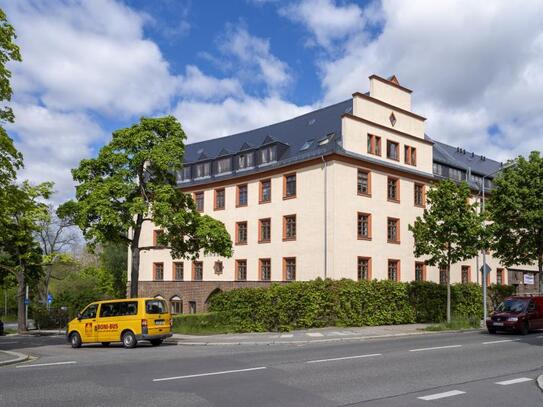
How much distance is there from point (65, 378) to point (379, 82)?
29879 mm

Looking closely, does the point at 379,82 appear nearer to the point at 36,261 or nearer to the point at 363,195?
the point at 363,195

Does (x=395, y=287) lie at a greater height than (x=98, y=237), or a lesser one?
lesser

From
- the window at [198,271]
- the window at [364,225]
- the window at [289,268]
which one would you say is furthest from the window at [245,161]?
the window at [364,225]

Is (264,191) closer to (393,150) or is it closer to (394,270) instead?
(393,150)

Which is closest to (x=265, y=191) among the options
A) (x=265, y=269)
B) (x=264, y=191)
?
(x=264, y=191)

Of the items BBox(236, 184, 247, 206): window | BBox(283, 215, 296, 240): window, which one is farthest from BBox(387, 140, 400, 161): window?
BBox(236, 184, 247, 206): window

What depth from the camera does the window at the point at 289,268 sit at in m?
35.8

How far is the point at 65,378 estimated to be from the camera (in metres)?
11.6

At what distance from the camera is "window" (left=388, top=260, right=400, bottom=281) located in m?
36.7

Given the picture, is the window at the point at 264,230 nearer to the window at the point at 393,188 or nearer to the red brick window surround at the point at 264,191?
the red brick window surround at the point at 264,191

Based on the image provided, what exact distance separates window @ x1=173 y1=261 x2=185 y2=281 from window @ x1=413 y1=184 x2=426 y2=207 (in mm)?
18546

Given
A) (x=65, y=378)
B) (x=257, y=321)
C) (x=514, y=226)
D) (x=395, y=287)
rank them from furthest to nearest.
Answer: (x=514, y=226)
(x=395, y=287)
(x=257, y=321)
(x=65, y=378)

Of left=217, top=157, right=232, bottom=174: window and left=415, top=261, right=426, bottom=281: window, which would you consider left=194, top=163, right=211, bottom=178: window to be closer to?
left=217, top=157, right=232, bottom=174: window

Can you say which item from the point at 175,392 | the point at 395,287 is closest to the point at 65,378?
the point at 175,392
